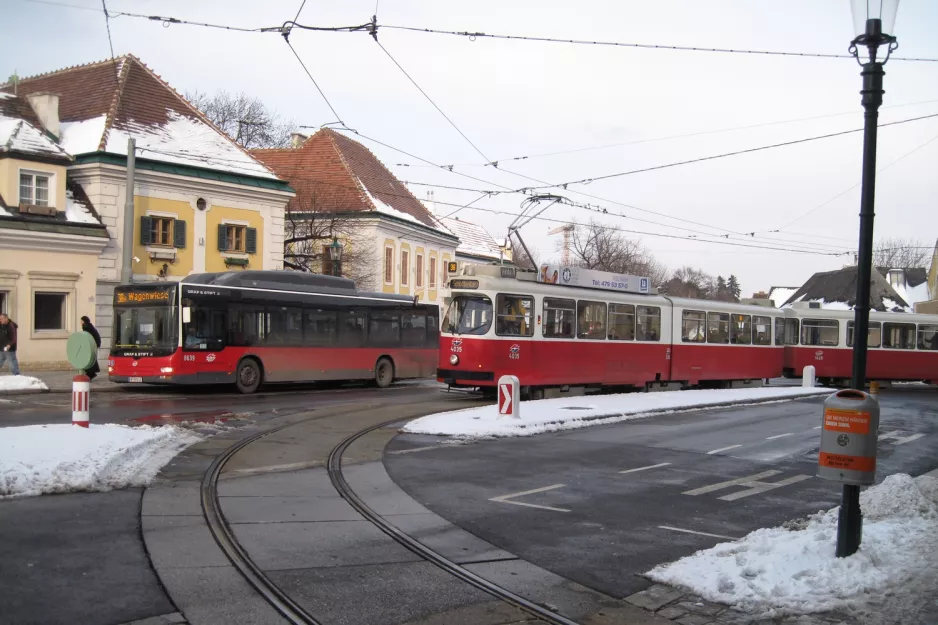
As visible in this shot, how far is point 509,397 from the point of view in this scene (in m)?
16.2

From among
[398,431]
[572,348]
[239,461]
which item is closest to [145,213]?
[572,348]

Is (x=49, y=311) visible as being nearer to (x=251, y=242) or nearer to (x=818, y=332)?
(x=251, y=242)

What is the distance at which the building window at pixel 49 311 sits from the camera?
87.9 ft

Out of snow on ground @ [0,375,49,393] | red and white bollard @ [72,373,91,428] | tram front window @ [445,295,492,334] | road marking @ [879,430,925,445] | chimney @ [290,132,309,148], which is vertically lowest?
road marking @ [879,430,925,445]

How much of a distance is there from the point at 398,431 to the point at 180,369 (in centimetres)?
814

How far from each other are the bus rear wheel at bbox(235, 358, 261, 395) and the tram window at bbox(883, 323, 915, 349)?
86.3ft

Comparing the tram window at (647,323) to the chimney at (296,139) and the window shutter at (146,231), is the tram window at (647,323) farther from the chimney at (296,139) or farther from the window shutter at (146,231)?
the chimney at (296,139)

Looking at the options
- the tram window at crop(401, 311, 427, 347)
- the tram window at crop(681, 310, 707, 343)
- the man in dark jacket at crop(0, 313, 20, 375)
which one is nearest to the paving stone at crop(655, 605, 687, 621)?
the man in dark jacket at crop(0, 313, 20, 375)

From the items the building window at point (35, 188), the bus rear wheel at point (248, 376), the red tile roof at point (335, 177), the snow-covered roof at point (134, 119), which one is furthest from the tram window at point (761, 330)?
the building window at point (35, 188)

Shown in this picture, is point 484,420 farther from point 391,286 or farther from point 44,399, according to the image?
point 391,286

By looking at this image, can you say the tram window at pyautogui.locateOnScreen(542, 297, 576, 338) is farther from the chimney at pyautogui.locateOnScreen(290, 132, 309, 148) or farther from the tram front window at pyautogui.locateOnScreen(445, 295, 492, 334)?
the chimney at pyautogui.locateOnScreen(290, 132, 309, 148)

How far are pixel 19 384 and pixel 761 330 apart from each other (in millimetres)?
24654

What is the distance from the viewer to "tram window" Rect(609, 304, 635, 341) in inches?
968

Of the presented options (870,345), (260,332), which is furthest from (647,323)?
(870,345)
